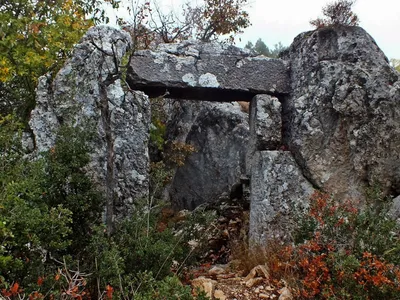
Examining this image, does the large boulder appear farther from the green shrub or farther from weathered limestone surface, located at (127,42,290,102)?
the green shrub

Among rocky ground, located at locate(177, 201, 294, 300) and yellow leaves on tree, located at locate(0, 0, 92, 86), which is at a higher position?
yellow leaves on tree, located at locate(0, 0, 92, 86)

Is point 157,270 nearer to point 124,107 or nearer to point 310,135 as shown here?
point 124,107

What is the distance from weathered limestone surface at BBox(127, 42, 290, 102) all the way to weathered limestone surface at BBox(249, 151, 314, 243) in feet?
2.88

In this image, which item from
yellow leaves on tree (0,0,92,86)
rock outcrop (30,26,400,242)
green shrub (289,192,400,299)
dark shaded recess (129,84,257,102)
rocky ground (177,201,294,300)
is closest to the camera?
green shrub (289,192,400,299)

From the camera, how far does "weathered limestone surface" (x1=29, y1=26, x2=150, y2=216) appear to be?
5008 millimetres

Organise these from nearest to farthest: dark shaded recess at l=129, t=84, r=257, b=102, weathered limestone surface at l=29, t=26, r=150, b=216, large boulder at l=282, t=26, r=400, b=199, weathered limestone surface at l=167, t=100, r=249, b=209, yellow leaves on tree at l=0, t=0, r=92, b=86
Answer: weathered limestone surface at l=29, t=26, r=150, b=216 → large boulder at l=282, t=26, r=400, b=199 → dark shaded recess at l=129, t=84, r=257, b=102 → yellow leaves on tree at l=0, t=0, r=92, b=86 → weathered limestone surface at l=167, t=100, r=249, b=209

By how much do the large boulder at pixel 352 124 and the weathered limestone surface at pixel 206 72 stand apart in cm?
58

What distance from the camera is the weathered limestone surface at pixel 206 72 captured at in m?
5.46

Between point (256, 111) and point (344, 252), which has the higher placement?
point (256, 111)

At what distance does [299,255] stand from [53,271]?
6.70ft

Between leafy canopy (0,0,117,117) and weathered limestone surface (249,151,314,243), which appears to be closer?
weathered limestone surface (249,151,314,243)

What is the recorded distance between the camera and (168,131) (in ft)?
29.9

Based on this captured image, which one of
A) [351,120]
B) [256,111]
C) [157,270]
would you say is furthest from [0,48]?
[351,120]

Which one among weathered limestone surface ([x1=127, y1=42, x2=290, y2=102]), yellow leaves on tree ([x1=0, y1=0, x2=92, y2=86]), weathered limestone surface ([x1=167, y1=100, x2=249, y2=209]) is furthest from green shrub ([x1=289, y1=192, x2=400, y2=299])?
yellow leaves on tree ([x1=0, y1=0, x2=92, y2=86])
